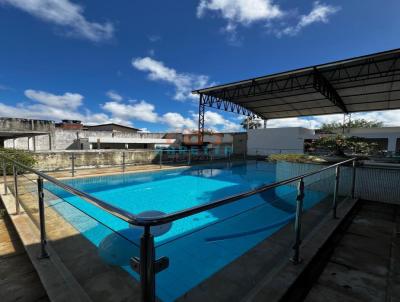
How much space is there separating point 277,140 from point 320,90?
7.18m

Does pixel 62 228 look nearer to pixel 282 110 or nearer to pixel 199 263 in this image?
pixel 199 263

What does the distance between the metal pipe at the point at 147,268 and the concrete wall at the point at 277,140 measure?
18148 mm

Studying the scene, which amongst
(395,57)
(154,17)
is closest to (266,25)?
(154,17)

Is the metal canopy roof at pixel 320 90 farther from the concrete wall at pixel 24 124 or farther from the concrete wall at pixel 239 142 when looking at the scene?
the concrete wall at pixel 24 124

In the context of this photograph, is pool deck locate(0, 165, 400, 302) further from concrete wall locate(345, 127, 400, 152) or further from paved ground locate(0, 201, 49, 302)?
concrete wall locate(345, 127, 400, 152)

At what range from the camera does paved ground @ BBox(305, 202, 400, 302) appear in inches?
60.2

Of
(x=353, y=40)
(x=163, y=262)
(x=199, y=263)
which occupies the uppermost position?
(x=353, y=40)

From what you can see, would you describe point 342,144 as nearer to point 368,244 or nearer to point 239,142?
point 368,244

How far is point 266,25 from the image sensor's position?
8867 millimetres

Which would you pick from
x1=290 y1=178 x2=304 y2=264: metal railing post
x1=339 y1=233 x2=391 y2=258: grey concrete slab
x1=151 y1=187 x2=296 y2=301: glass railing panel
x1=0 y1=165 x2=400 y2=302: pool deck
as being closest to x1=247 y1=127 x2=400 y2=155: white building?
x1=339 y1=233 x2=391 y2=258: grey concrete slab

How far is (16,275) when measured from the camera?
168 cm

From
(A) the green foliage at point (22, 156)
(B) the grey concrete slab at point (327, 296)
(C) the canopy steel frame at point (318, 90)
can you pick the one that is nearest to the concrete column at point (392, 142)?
(C) the canopy steel frame at point (318, 90)

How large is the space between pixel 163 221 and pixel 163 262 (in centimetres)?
26

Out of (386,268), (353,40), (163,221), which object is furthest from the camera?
(353,40)
